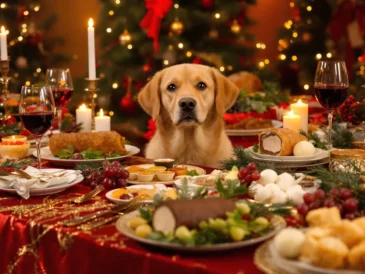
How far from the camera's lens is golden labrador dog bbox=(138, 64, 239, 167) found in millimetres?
2875

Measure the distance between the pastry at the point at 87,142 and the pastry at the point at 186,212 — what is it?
1100mm

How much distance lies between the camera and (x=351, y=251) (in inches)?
40.8

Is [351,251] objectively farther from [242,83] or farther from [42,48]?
[42,48]

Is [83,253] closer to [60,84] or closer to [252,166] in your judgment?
[252,166]

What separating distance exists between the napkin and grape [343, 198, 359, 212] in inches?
33.8

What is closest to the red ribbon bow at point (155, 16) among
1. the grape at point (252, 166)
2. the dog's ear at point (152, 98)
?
the dog's ear at point (152, 98)

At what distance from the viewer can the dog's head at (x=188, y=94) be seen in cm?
279

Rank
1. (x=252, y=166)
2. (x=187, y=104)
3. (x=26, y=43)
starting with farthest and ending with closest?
(x=26, y=43)
(x=187, y=104)
(x=252, y=166)

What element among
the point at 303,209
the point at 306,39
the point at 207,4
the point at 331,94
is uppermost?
the point at 207,4

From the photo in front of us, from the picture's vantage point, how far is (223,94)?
294 cm

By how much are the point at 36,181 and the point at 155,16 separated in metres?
4.37

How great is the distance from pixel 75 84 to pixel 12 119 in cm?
387

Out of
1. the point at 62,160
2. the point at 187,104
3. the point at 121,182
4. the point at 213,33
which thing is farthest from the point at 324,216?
the point at 213,33

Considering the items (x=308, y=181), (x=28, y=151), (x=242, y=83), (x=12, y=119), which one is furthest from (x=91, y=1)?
(x=308, y=181)
